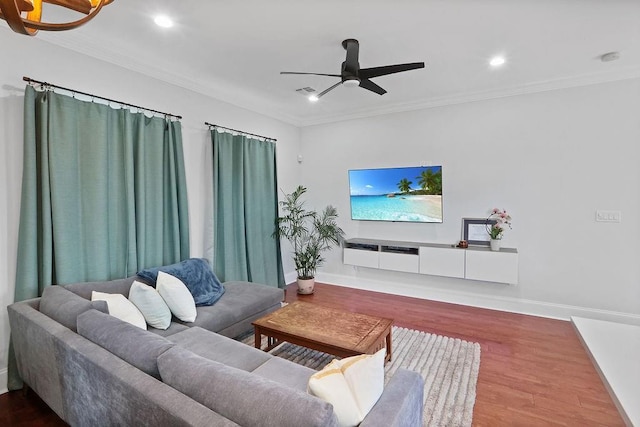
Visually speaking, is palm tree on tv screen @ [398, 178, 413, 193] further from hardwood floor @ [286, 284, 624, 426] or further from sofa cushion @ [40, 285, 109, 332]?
sofa cushion @ [40, 285, 109, 332]

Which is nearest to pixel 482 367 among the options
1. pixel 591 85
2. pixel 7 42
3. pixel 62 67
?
pixel 591 85

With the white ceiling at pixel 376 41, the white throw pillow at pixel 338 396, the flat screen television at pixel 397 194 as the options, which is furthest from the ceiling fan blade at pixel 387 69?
the white throw pillow at pixel 338 396

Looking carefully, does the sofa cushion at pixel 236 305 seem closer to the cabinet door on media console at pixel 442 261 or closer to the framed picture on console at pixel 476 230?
the cabinet door on media console at pixel 442 261

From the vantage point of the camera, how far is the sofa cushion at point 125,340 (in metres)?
1.43

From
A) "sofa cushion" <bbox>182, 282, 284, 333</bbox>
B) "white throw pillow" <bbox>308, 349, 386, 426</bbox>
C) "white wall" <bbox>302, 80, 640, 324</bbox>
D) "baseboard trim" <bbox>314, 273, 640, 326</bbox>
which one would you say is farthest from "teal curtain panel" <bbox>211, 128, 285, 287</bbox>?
"white throw pillow" <bbox>308, 349, 386, 426</bbox>

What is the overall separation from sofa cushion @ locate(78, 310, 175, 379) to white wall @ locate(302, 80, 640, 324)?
379 centimetres

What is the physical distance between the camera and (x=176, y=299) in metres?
2.60

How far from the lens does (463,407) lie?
84.6 inches

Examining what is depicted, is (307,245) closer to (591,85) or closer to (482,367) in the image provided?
(482,367)

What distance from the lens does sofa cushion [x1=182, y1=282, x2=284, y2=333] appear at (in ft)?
8.99

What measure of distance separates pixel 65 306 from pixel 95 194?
113 centimetres

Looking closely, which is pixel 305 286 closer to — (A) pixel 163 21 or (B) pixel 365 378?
(B) pixel 365 378

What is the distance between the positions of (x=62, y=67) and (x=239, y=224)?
7.59ft

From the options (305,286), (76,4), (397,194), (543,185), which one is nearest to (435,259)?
(397,194)
